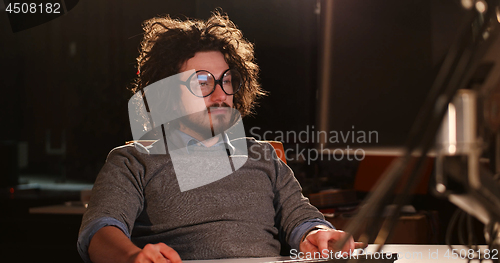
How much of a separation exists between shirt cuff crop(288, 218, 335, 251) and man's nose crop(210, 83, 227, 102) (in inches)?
17.3

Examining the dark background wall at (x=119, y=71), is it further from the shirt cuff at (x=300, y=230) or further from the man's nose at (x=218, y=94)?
the shirt cuff at (x=300, y=230)

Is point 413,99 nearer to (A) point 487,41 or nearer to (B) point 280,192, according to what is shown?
(B) point 280,192

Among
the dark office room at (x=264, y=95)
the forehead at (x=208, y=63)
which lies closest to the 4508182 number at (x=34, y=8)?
the dark office room at (x=264, y=95)

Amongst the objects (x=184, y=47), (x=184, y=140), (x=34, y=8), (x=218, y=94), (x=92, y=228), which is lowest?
(x=92, y=228)

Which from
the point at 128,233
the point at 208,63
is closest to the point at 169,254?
the point at 128,233

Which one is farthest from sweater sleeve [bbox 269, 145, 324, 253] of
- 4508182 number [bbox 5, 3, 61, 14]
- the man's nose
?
4508182 number [bbox 5, 3, 61, 14]

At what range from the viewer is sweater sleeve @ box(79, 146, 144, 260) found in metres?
0.96

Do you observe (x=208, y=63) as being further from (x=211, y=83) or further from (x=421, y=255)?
(x=421, y=255)

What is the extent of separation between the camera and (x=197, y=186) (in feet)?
3.72

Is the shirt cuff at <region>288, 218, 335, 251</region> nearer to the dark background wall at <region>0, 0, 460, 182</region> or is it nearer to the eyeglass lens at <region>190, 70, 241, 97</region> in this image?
the eyeglass lens at <region>190, 70, 241, 97</region>

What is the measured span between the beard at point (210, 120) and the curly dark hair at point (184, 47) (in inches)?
8.1

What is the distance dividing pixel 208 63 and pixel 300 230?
0.60 m

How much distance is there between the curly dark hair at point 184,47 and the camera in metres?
1.41

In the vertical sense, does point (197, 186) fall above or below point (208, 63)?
below
